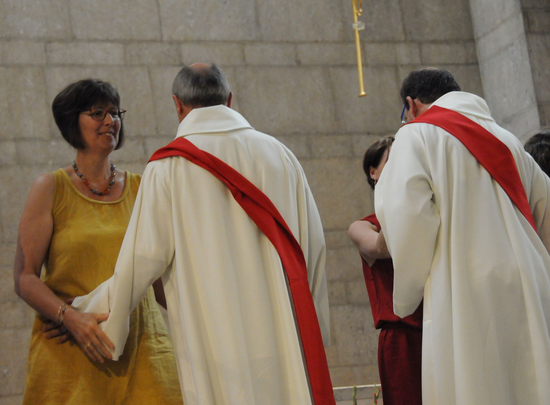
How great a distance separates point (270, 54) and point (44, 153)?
6.74 feet

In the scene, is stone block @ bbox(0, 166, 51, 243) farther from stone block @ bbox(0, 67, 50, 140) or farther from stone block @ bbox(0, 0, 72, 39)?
stone block @ bbox(0, 0, 72, 39)

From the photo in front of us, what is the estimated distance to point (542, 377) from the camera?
3.04 meters

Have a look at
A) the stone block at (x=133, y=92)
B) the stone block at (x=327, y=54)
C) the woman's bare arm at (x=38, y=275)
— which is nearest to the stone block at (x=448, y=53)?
the stone block at (x=327, y=54)

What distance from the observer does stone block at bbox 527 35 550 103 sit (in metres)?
6.14

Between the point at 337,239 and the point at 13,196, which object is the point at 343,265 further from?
the point at 13,196

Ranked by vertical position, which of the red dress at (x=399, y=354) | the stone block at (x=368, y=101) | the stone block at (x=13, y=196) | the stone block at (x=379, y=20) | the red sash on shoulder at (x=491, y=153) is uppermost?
the stone block at (x=379, y=20)

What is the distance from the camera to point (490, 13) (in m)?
6.64

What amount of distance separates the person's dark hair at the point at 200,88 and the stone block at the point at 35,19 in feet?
9.34

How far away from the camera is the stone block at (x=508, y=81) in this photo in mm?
6227

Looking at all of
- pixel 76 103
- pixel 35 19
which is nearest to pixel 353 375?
pixel 76 103

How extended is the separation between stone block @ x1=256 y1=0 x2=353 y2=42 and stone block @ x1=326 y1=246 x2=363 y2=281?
6.11 feet

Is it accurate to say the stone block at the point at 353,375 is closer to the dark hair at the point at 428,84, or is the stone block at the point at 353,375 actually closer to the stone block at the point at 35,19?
the dark hair at the point at 428,84

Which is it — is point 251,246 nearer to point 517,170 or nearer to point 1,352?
point 517,170

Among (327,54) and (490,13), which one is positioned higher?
(490,13)
